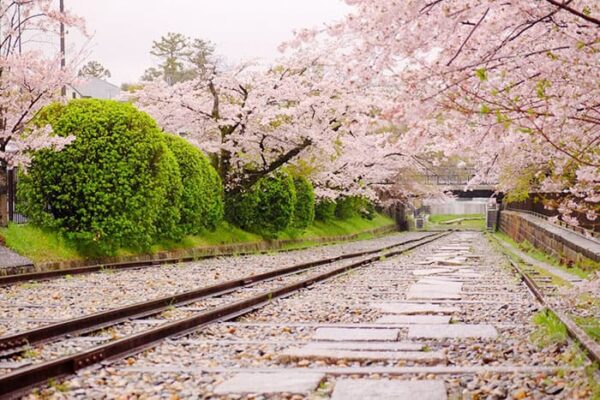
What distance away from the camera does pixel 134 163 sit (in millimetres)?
17781

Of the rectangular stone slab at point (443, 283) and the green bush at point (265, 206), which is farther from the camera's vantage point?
the green bush at point (265, 206)

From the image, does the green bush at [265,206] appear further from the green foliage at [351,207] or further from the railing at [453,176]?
the railing at [453,176]

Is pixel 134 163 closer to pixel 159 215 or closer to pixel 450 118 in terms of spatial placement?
pixel 159 215

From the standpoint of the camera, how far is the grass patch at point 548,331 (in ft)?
20.8

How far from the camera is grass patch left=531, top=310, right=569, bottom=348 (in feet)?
20.8

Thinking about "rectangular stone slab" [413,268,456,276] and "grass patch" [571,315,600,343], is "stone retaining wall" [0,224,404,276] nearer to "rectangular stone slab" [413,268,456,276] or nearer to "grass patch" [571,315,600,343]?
"rectangular stone slab" [413,268,456,276]

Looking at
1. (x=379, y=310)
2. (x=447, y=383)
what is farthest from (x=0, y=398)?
(x=379, y=310)

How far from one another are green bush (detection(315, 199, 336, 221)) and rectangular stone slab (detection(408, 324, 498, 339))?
3033 cm

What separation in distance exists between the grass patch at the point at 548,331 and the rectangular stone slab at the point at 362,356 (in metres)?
1.24

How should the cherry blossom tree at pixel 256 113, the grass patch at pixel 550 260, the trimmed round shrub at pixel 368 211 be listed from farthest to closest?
the trimmed round shrub at pixel 368 211 → the cherry blossom tree at pixel 256 113 → the grass patch at pixel 550 260

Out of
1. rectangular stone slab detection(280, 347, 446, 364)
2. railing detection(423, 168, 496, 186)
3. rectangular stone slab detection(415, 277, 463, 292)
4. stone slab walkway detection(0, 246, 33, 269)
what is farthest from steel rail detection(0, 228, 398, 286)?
railing detection(423, 168, 496, 186)

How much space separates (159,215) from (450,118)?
12685 millimetres

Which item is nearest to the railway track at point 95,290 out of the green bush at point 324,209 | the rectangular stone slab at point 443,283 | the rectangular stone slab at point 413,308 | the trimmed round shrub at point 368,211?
the rectangular stone slab at point 413,308

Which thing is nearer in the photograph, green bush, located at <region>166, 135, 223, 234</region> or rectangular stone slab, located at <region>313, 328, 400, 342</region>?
rectangular stone slab, located at <region>313, 328, 400, 342</region>
